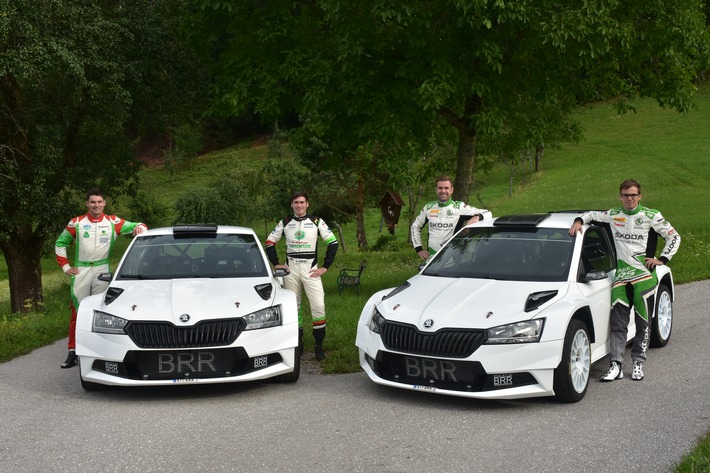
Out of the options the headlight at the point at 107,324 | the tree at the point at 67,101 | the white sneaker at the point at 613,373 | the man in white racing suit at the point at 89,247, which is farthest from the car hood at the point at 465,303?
the tree at the point at 67,101

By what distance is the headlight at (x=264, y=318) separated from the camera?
7.52 metres

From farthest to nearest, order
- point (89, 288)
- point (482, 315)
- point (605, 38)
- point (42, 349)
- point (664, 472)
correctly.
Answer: point (605, 38)
point (42, 349)
point (89, 288)
point (482, 315)
point (664, 472)

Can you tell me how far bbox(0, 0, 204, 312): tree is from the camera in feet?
54.9

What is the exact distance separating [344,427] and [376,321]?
53.6 inches

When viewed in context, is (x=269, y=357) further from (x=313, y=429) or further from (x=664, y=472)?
(x=664, y=472)

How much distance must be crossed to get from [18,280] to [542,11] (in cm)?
1464

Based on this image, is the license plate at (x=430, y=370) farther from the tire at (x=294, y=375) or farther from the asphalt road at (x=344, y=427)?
the tire at (x=294, y=375)

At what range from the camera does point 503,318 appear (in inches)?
271

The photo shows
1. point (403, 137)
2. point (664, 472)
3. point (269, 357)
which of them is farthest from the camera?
point (403, 137)

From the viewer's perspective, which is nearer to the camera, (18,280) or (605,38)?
(605,38)

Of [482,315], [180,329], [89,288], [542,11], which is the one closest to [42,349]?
[89,288]

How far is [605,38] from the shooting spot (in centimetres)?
1409

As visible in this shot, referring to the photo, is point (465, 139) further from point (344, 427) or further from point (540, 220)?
point (344, 427)

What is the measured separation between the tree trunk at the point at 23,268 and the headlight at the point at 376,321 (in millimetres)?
15709
